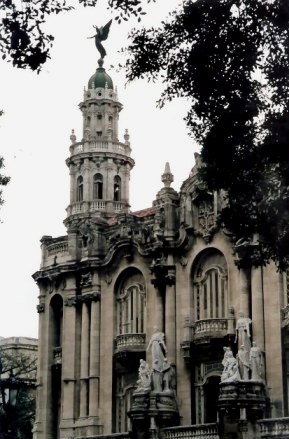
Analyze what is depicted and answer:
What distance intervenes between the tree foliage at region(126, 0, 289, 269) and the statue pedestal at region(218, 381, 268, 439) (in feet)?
52.2

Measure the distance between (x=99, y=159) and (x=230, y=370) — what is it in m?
19.1

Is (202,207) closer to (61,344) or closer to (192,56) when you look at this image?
(61,344)

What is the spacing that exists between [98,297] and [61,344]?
3339 millimetres

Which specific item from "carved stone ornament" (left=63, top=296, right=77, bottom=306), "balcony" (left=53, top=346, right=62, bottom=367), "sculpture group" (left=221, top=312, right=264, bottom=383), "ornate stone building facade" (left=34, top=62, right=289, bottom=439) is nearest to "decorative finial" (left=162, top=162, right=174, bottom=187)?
"ornate stone building facade" (left=34, top=62, right=289, bottom=439)

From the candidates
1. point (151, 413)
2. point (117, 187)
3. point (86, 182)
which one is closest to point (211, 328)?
point (151, 413)

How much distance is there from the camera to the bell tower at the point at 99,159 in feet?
171

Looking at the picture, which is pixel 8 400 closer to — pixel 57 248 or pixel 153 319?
pixel 153 319

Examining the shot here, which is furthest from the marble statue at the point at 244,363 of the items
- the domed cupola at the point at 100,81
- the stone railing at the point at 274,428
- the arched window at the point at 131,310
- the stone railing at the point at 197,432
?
the domed cupola at the point at 100,81

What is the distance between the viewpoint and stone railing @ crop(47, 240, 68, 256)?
4856cm

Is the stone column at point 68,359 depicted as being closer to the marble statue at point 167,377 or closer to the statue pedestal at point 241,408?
the marble statue at point 167,377

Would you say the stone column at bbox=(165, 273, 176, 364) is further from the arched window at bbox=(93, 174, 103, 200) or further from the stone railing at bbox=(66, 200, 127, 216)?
the arched window at bbox=(93, 174, 103, 200)

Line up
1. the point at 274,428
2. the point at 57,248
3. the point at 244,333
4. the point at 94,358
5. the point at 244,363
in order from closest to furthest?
the point at 274,428, the point at 244,363, the point at 244,333, the point at 94,358, the point at 57,248

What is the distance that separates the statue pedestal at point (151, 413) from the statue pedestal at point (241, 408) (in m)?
3.76

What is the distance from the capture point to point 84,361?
4562 centimetres
